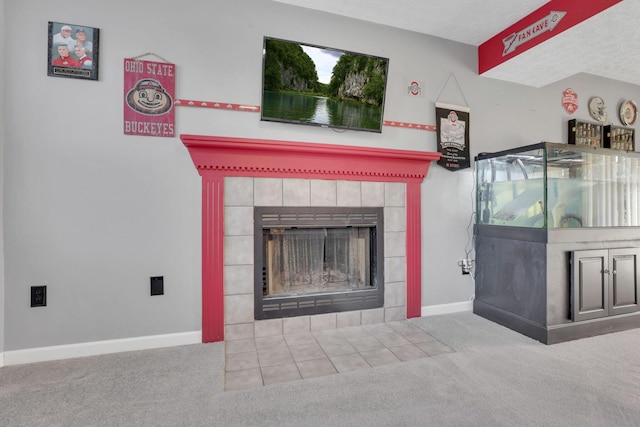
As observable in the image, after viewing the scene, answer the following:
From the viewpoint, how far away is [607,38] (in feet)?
7.76

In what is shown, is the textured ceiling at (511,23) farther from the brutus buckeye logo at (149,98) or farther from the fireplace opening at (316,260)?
the fireplace opening at (316,260)

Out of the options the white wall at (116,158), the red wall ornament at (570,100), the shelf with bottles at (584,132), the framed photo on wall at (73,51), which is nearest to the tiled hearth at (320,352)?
the white wall at (116,158)

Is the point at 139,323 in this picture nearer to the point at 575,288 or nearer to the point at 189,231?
the point at 189,231

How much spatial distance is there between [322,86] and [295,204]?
39.3 inches

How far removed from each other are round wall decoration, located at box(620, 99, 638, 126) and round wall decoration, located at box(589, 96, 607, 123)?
12.6 inches

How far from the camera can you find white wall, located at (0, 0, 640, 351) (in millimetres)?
1923

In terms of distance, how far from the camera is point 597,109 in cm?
358

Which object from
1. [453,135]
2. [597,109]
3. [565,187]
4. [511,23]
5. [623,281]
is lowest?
[623,281]

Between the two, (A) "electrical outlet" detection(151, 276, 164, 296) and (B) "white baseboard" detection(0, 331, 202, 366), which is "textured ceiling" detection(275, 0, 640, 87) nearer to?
(A) "electrical outlet" detection(151, 276, 164, 296)

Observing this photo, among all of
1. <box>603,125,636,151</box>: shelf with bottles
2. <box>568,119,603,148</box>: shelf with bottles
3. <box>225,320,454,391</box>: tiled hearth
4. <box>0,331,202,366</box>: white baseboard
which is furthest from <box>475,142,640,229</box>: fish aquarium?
<box>0,331,202,366</box>: white baseboard

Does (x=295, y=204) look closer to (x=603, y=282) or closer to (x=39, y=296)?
(x=39, y=296)

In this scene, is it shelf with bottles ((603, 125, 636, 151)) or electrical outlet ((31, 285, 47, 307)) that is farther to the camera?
shelf with bottles ((603, 125, 636, 151))

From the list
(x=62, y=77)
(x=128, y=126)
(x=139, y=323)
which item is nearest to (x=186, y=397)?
(x=139, y=323)

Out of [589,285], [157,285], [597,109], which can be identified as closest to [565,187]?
[589,285]
